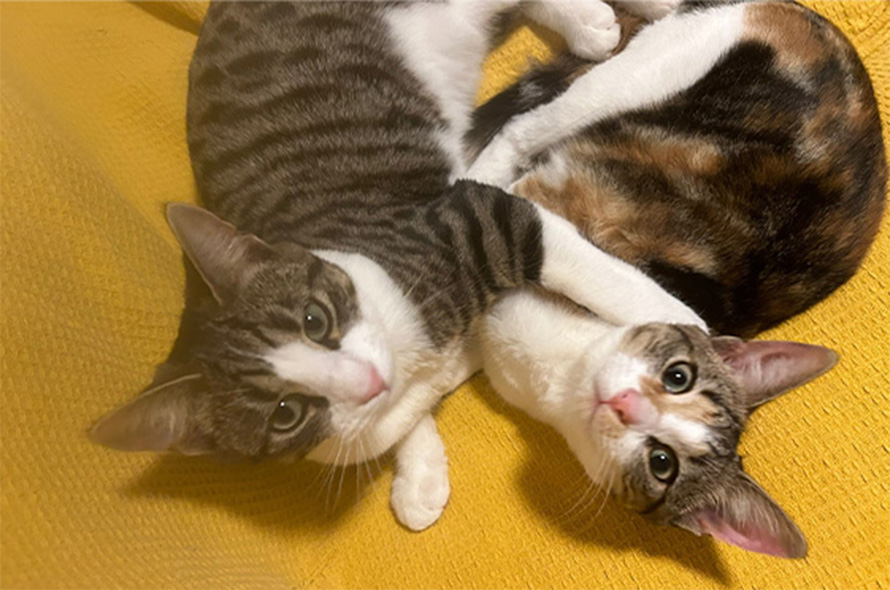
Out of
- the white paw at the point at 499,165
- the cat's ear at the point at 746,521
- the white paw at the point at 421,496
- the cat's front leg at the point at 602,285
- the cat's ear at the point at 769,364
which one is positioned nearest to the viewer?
the cat's ear at the point at 746,521

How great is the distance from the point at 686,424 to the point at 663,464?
95 mm

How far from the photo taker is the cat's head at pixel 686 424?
127cm

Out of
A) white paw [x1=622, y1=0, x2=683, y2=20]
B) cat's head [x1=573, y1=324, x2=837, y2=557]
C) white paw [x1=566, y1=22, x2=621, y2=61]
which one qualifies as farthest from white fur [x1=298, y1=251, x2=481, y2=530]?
white paw [x1=622, y1=0, x2=683, y2=20]

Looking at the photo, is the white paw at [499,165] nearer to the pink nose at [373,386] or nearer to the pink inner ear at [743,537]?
the pink nose at [373,386]

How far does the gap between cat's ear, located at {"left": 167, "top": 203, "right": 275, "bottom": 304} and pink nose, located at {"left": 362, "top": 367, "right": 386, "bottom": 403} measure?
31 cm

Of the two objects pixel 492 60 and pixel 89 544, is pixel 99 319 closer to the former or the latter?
pixel 89 544

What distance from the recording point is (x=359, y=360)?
4.06 ft

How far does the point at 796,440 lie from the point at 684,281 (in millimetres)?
435

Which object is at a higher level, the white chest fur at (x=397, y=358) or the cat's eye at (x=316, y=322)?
the cat's eye at (x=316, y=322)

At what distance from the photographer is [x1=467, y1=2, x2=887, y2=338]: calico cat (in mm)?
1510

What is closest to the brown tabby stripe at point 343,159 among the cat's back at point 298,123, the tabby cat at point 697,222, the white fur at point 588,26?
the cat's back at point 298,123

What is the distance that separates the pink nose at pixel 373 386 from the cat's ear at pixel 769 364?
705mm

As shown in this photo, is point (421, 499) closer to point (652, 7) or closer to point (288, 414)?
point (288, 414)

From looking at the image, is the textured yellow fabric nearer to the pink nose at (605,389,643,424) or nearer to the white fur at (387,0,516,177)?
the pink nose at (605,389,643,424)
